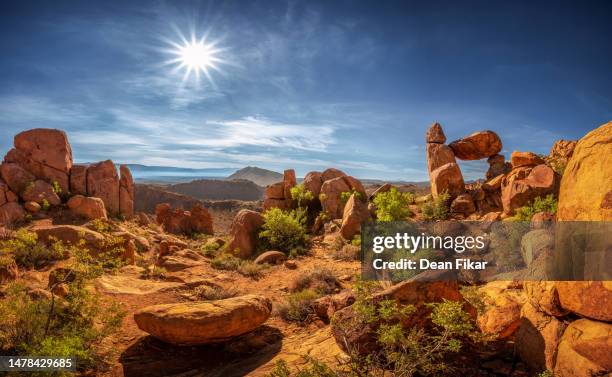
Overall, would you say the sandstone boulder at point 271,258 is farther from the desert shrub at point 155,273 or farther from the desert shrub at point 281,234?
the desert shrub at point 155,273

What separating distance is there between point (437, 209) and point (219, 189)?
9244cm

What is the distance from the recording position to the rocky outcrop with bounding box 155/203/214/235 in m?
29.1

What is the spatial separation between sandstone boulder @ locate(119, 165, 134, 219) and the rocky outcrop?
4.65 meters

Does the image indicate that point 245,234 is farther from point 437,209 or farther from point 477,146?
point 477,146

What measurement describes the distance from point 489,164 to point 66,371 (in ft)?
66.5

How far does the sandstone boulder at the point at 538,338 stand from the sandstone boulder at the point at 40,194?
22.0 metres

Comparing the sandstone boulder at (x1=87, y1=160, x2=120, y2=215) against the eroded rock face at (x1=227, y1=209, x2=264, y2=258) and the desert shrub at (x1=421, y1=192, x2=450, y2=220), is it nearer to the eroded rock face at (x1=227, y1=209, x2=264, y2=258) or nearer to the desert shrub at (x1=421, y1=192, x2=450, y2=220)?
the eroded rock face at (x1=227, y1=209, x2=264, y2=258)

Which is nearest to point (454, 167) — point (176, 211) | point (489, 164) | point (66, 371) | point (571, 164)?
point (489, 164)

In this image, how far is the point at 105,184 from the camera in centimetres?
2234

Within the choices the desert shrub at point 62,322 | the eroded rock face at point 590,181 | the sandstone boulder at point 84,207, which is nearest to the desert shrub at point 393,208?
the eroded rock face at point 590,181

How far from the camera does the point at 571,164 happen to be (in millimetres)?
4500

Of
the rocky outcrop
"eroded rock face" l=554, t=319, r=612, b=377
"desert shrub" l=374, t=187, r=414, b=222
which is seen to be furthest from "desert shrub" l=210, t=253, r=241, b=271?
the rocky outcrop

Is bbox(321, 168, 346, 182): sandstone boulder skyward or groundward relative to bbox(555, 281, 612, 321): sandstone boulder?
skyward

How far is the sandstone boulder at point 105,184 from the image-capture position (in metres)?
21.5
